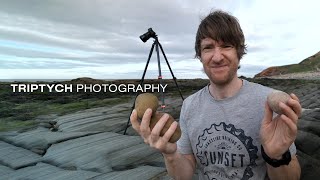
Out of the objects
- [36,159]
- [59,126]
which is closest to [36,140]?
[36,159]

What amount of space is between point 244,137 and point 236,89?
0.62 metres

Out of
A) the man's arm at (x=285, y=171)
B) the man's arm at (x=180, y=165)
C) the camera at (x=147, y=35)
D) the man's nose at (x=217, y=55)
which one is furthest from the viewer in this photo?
the camera at (x=147, y=35)

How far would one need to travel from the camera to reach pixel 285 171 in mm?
3553

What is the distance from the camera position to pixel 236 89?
3.98 metres

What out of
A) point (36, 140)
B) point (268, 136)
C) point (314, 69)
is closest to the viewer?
point (268, 136)

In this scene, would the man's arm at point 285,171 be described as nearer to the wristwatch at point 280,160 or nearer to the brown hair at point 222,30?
the wristwatch at point 280,160

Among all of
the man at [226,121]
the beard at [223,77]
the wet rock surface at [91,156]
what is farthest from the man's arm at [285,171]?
the wet rock surface at [91,156]

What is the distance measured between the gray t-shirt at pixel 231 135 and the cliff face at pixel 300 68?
106 m

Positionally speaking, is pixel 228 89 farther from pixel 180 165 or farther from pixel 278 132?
pixel 180 165

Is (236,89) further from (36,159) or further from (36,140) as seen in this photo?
(36,140)

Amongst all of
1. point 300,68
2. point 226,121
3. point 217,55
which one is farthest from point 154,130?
point 300,68

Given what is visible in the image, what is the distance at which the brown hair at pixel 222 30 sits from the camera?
382 centimetres

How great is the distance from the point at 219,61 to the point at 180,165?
141 centimetres

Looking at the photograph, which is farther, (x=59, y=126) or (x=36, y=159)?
(x=59, y=126)
